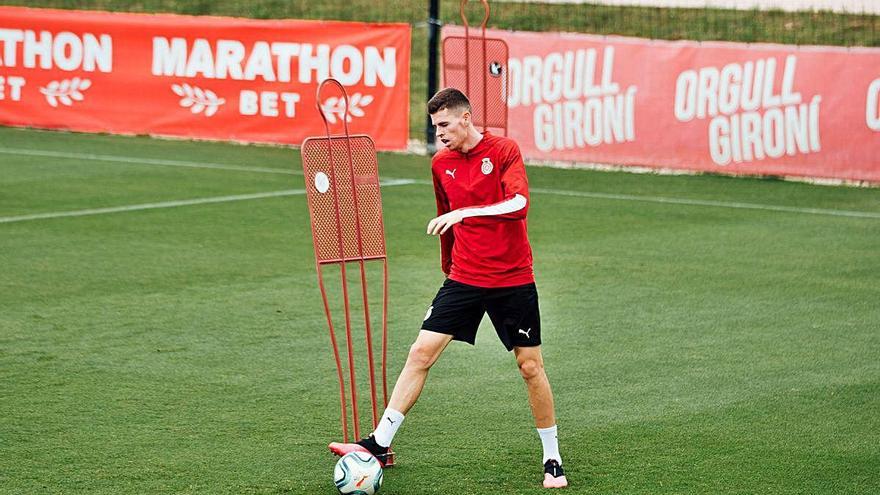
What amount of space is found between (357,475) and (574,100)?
47.7 feet

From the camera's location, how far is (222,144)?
23391 millimetres

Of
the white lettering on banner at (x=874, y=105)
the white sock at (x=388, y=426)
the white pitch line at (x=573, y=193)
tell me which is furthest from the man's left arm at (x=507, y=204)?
the white lettering on banner at (x=874, y=105)

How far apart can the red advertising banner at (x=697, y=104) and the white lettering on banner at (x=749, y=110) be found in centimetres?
1

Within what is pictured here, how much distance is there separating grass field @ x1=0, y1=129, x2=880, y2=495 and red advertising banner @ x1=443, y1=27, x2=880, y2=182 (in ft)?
5.90

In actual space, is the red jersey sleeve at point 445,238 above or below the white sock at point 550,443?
above

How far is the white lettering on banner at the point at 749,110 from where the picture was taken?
65.4 ft

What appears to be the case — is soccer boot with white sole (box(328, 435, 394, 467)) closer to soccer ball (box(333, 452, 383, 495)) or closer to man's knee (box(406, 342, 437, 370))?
soccer ball (box(333, 452, 383, 495))

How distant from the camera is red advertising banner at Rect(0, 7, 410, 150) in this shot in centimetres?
2253

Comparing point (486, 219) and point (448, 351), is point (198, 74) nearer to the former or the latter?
point (448, 351)

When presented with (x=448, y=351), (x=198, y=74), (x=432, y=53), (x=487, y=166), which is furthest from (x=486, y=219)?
(x=198, y=74)

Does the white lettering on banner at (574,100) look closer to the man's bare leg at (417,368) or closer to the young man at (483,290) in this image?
the young man at (483,290)

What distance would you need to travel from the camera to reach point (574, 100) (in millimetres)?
21188

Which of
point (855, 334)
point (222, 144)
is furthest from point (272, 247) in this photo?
point (222, 144)

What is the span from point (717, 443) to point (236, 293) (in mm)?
5222
